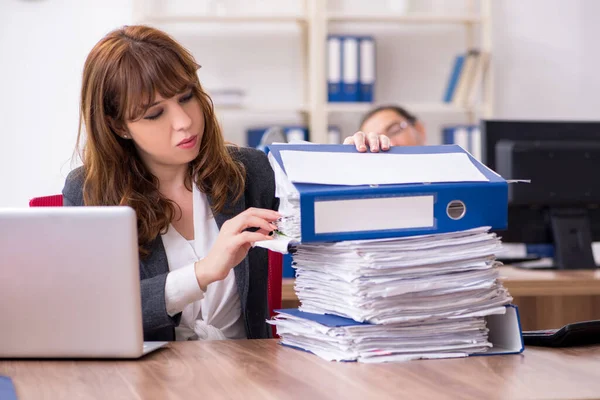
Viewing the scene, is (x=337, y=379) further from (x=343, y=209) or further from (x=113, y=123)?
(x=113, y=123)

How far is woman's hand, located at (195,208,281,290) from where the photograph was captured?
1.34 m

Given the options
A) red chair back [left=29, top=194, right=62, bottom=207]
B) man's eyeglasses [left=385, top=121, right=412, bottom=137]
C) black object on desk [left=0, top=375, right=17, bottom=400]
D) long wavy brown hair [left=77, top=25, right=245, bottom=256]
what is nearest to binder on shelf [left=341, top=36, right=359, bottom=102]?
man's eyeglasses [left=385, top=121, right=412, bottom=137]

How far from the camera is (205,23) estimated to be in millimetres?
4527

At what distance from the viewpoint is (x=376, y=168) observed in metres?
1.29

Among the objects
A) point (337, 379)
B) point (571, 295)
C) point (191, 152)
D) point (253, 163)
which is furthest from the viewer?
point (571, 295)

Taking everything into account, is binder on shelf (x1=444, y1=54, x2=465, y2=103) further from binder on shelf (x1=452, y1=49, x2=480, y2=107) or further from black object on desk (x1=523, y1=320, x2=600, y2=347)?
black object on desk (x1=523, y1=320, x2=600, y2=347)

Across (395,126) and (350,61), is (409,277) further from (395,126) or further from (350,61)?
(350,61)

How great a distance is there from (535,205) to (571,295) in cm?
34

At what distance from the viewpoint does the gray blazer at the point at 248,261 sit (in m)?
1.68

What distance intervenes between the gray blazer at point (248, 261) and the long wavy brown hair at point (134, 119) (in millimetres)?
25

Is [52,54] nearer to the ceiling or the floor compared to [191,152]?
nearer to the ceiling

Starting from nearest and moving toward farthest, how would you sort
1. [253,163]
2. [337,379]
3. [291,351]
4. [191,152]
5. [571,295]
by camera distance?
[337,379], [291,351], [191,152], [253,163], [571,295]

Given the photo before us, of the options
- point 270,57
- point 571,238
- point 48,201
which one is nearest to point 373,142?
point 48,201

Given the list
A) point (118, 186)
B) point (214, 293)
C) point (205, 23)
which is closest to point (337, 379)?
point (214, 293)
